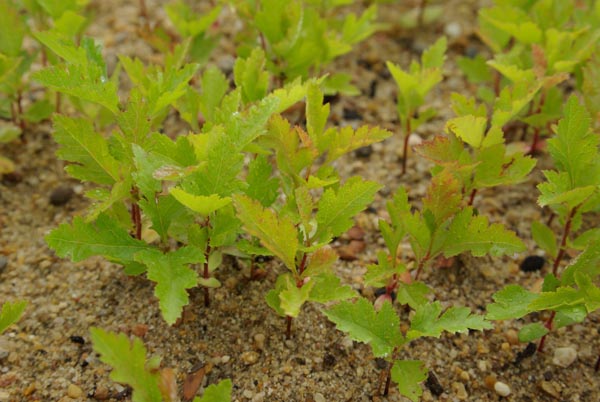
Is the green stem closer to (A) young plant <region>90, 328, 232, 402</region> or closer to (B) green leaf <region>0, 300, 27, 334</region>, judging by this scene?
(A) young plant <region>90, 328, 232, 402</region>

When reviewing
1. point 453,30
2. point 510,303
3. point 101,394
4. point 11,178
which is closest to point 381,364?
point 510,303

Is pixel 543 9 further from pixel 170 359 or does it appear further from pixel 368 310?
pixel 170 359

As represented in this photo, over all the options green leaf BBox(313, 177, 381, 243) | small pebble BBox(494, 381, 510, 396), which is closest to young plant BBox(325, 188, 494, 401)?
green leaf BBox(313, 177, 381, 243)

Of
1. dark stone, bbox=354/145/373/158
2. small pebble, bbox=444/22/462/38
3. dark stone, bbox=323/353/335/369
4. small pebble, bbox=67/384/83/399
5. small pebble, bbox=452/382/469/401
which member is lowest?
small pebble, bbox=452/382/469/401

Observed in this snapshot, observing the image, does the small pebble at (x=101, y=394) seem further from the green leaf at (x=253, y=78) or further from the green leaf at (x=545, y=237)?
the green leaf at (x=545, y=237)

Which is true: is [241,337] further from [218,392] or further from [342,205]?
[342,205]

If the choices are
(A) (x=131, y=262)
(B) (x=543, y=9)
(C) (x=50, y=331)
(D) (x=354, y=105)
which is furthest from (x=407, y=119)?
(C) (x=50, y=331)
